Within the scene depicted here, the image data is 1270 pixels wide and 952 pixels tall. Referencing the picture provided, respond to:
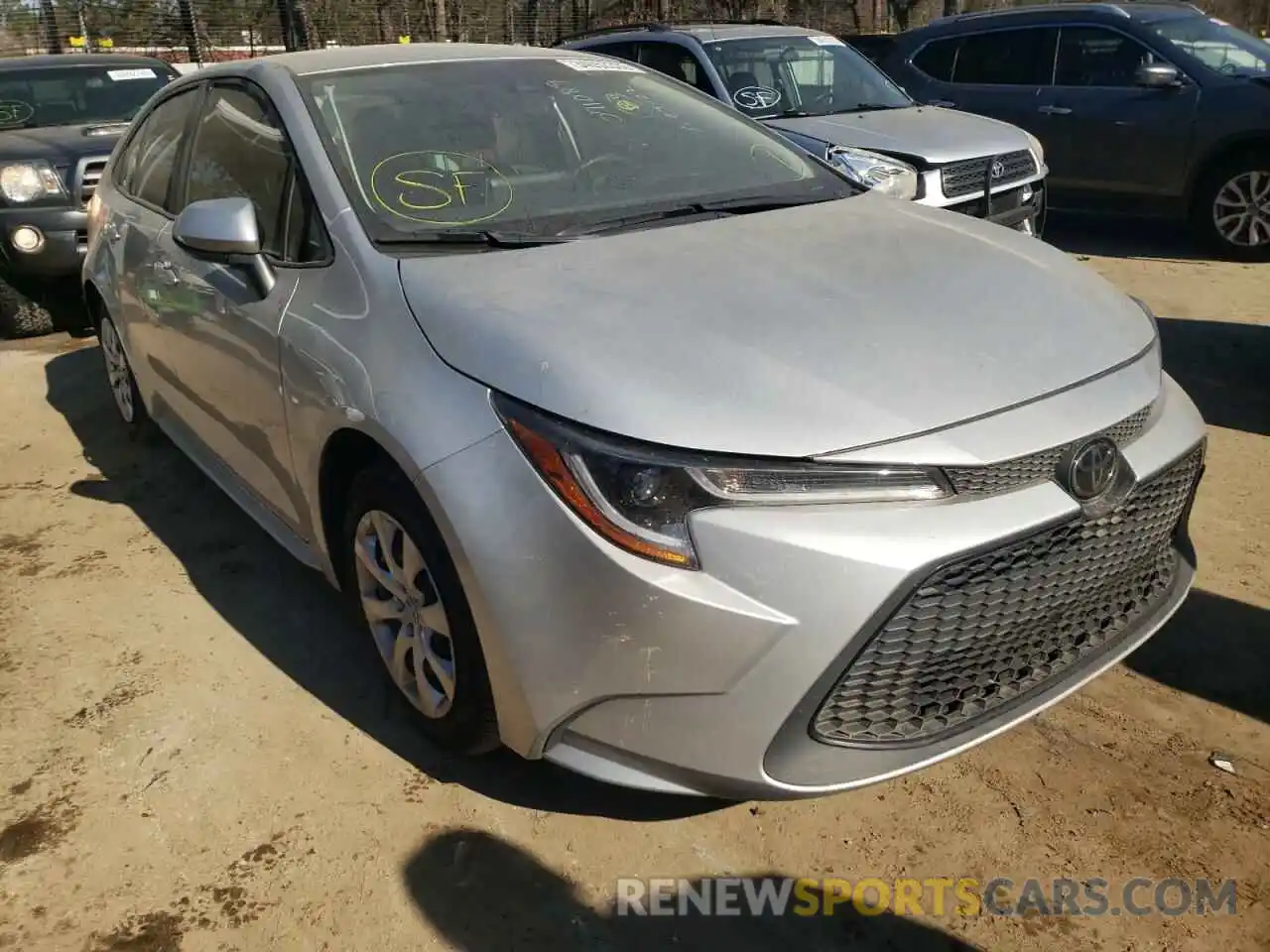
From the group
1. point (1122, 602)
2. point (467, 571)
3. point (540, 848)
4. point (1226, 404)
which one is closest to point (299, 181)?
point (467, 571)

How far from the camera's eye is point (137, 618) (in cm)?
342

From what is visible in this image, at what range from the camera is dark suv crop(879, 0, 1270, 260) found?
24.5 ft

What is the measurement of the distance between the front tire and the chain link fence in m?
13.8

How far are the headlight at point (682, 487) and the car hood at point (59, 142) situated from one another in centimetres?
606

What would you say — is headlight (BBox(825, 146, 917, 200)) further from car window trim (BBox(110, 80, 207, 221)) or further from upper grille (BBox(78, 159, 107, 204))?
upper grille (BBox(78, 159, 107, 204))

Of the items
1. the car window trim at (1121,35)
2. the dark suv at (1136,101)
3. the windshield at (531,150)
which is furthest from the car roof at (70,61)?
the car window trim at (1121,35)

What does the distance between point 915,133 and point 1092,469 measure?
5017 millimetres

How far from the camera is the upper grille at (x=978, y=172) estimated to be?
626cm

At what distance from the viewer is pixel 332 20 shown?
1844 centimetres

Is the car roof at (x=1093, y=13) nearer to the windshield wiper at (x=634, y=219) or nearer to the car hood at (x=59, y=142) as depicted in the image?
the windshield wiper at (x=634, y=219)

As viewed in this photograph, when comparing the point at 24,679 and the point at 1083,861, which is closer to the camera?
the point at 1083,861

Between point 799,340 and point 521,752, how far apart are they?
1051 millimetres

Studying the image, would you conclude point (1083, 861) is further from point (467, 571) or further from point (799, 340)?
point (467, 571)

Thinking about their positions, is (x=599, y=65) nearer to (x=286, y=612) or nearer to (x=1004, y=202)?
(x=286, y=612)
